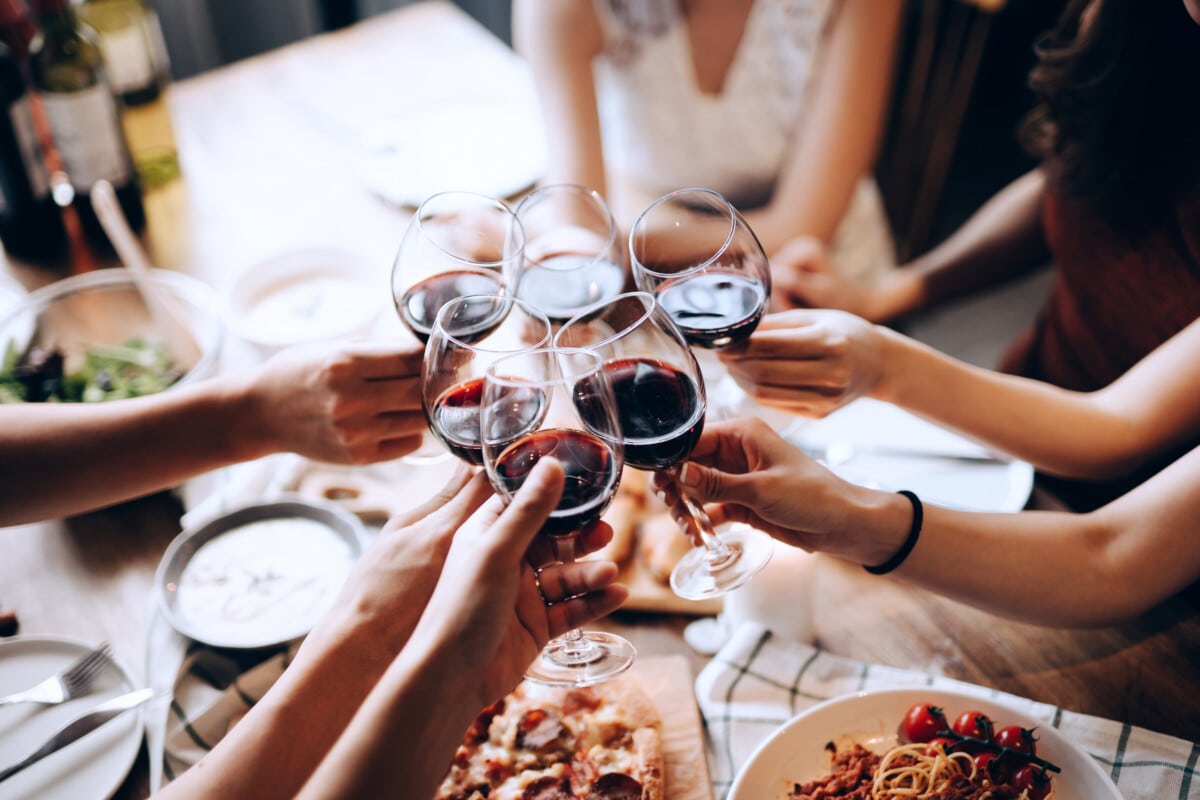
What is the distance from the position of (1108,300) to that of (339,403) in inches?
51.0

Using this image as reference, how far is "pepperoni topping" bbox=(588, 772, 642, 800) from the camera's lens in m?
1.04

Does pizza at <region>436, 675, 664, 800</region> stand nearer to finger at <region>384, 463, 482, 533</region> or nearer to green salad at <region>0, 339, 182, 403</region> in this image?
finger at <region>384, 463, 482, 533</region>

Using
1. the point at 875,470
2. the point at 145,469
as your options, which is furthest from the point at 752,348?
the point at 145,469

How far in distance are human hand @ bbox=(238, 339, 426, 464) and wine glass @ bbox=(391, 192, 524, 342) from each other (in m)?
0.07

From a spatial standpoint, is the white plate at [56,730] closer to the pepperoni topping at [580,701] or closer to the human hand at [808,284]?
the pepperoni topping at [580,701]

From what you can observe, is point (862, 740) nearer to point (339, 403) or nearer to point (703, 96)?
point (339, 403)

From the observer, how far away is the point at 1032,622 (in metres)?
1.17

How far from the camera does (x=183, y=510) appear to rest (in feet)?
4.70

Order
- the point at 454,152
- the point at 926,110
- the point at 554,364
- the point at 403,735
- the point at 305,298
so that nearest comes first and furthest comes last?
the point at 403,735
the point at 554,364
the point at 305,298
the point at 454,152
the point at 926,110

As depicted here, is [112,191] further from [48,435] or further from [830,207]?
[830,207]

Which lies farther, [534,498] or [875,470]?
[875,470]

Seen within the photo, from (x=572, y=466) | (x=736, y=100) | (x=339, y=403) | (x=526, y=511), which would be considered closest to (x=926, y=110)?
(x=736, y=100)

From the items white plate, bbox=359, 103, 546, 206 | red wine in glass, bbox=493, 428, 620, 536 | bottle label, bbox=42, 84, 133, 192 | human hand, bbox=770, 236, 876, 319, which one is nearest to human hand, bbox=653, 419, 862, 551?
red wine in glass, bbox=493, 428, 620, 536

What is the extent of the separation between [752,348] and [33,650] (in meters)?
1.02
